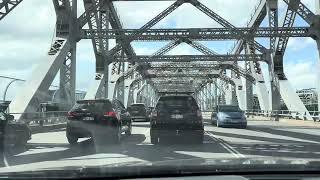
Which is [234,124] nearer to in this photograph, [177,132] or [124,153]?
[177,132]

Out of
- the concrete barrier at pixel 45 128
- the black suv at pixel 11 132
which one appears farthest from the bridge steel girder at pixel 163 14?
the black suv at pixel 11 132

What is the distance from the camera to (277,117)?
55312mm

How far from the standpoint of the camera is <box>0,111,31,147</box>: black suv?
1822cm

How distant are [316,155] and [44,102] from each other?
24.1 meters

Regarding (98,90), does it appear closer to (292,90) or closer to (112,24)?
(112,24)

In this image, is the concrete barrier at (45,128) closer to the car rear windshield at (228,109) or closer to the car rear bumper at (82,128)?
the car rear bumper at (82,128)

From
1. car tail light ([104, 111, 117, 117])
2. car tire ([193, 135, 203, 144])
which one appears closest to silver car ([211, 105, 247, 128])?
car tire ([193, 135, 203, 144])

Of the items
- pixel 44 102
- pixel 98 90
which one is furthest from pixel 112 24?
pixel 44 102

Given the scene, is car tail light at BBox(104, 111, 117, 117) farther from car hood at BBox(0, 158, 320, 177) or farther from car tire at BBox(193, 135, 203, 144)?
car hood at BBox(0, 158, 320, 177)

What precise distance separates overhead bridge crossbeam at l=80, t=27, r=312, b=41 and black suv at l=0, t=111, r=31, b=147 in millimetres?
24381

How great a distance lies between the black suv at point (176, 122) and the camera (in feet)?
69.2

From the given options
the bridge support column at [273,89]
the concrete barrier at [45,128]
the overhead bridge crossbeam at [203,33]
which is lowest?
the concrete barrier at [45,128]

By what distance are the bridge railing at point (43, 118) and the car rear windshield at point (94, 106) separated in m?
6.60

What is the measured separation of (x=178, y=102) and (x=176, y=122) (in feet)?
2.76
